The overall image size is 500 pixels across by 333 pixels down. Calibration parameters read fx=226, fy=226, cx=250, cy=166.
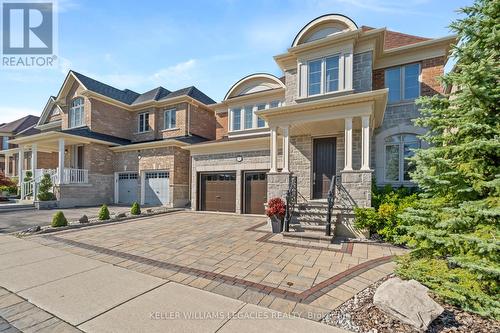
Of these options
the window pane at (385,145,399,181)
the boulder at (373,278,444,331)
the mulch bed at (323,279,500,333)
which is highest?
the window pane at (385,145,399,181)

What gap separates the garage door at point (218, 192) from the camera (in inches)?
468

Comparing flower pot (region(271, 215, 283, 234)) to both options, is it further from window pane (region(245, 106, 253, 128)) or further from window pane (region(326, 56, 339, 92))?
window pane (region(245, 106, 253, 128))

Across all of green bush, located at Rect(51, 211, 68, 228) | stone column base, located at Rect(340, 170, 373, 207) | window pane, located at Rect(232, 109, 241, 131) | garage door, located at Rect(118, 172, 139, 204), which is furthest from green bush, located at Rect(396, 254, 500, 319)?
garage door, located at Rect(118, 172, 139, 204)

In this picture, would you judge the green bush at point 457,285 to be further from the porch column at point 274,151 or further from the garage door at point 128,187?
the garage door at point 128,187

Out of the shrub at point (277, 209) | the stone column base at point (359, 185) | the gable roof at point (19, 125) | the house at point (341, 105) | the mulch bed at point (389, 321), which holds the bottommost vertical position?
the mulch bed at point (389, 321)

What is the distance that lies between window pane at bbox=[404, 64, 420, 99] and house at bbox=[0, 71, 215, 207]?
11.5 m

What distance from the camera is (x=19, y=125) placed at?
29.3 m

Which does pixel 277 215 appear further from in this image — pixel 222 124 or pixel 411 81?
pixel 222 124

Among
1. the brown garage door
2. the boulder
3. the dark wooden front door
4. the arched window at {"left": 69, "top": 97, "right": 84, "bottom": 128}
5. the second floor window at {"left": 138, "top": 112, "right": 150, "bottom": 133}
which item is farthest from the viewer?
the second floor window at {"left": 138, "top": 112, "right": 150, "bottom": 133}

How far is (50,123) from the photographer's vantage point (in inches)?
792

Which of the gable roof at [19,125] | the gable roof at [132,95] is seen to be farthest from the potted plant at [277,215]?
the gable roof at [19,125]

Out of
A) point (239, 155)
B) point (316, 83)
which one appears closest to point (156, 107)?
point (239, 155)

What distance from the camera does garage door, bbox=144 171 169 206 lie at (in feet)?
47.1

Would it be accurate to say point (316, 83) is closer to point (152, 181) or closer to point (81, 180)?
point (152, 181)
